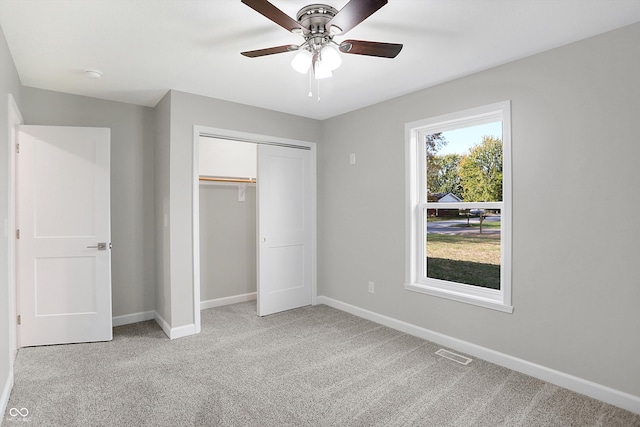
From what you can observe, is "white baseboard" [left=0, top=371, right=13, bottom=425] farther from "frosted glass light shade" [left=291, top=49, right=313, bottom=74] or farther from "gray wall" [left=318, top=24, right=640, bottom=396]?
Answer: "gray wall" [left=318, top=24, right=640, bottom=396]

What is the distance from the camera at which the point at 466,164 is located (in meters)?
3.22

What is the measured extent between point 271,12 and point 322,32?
42cm

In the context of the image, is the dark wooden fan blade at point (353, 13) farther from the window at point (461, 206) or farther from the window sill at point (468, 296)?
the window sill at point (468, 296)

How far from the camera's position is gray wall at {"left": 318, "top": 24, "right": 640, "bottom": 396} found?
223cm

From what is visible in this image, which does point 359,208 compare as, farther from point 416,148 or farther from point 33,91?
point 33,91

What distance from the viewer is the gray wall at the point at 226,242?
14.5 ft

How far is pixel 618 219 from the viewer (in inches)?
88.8

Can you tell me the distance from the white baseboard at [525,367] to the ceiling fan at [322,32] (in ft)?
7.95

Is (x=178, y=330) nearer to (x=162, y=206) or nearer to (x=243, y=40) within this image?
(x=162, y=206)

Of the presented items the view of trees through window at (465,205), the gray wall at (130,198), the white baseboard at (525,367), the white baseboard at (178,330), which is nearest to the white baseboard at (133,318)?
the gray wall at (130,198)

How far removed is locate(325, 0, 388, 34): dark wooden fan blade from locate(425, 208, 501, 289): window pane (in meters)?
2.05

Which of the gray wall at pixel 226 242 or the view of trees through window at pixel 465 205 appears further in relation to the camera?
the gray wall at pixel 226 242

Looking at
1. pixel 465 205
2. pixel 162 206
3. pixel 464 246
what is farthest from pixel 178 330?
pixel 465 205

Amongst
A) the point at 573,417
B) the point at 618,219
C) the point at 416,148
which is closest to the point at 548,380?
the point at 573,417
